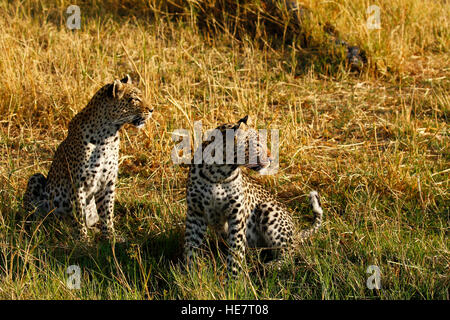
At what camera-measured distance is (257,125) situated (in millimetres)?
7449

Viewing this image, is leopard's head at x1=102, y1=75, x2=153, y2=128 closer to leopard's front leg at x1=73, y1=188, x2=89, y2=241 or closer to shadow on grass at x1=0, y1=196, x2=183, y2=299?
leopard's front leg at x1=73, y1=188, x2=89, y2=241

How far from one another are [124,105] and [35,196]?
4.01 feet

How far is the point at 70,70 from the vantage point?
322 inches

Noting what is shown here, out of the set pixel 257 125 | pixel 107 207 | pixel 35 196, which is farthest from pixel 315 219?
pixel 35 196

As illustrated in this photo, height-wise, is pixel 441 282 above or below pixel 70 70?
below

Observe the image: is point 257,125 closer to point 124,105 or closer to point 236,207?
point 124,105

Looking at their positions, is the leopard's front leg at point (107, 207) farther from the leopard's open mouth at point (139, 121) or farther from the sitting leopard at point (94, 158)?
the leopard's open mouth at point (139, 121)

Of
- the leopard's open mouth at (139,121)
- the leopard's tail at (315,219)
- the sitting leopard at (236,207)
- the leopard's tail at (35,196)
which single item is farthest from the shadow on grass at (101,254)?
the leopard's tail at (315,219)

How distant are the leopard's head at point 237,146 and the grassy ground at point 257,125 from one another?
71 cm

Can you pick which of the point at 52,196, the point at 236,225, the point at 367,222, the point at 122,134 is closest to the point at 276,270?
the point at 236,225

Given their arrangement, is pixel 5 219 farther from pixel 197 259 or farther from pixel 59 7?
pixel 59 7

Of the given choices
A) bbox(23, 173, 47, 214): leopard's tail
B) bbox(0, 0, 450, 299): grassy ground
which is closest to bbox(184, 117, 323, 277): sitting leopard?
bbox(0, 0, 450, 299): grassy ground

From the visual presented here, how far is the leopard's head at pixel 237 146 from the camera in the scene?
4.96 m

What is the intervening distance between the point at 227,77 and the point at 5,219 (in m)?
3.61
